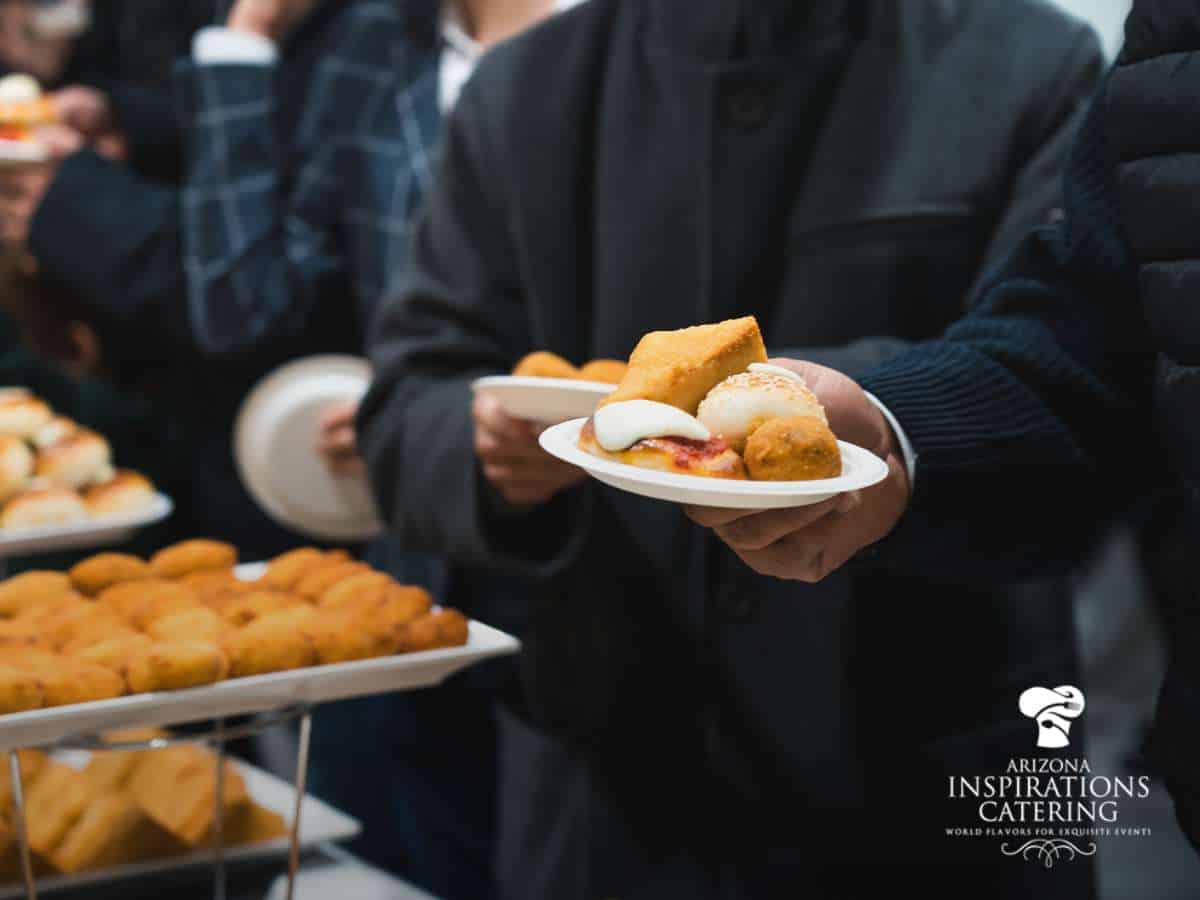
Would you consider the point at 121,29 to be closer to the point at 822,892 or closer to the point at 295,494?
the point at 295,494

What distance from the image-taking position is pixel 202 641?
0.72 meters

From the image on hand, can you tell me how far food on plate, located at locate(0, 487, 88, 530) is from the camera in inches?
43.2

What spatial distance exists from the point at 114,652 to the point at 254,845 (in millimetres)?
234

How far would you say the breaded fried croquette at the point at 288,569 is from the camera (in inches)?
32.9

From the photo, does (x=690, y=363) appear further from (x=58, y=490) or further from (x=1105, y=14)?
(x=58, y=490)

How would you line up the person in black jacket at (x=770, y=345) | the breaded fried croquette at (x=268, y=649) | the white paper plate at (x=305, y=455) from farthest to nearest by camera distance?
1. the white paper plate at (x=305, y=455)
2. the person in black jacket at (x=770, y=345)
3. the breaded fried croquette at (x=268, y=649)

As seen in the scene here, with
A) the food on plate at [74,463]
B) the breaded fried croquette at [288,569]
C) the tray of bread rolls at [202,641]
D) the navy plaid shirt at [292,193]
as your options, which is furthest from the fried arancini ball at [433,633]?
the navy plaid shirt at [292,193]

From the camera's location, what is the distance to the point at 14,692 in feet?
2.15

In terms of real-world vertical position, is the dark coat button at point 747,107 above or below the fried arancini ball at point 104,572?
above

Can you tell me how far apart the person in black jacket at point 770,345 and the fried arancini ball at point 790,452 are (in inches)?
8.1

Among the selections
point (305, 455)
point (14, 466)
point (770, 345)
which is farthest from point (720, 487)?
point (305, 455)

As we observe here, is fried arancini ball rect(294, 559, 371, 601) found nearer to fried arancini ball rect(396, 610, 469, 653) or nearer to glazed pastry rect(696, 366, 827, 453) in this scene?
fried arancini ball rect(396, 610, 469, 653)

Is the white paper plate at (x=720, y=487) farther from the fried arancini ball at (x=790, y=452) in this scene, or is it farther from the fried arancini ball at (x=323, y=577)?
the fried arancini ball at (x=323, y=577)

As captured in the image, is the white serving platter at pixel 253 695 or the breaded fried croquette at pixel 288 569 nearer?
the white serving platter at pixel 253 695
